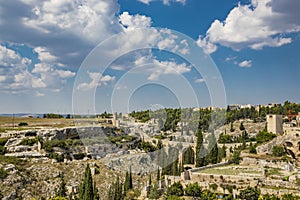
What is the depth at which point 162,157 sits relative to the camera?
1019 inches

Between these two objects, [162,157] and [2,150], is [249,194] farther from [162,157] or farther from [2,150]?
[2,150]

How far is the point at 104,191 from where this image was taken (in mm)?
19828

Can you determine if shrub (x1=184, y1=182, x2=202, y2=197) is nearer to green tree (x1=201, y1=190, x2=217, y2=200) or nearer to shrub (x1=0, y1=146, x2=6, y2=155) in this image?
green tree (x1=201, y1=190, x2=217, y2=200)

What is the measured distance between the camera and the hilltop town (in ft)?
46.3

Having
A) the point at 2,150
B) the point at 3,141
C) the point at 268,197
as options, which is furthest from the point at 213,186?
the point at 3,141

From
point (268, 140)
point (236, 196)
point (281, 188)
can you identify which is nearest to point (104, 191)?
point (236, 196)

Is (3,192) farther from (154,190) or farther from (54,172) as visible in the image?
(154,190)

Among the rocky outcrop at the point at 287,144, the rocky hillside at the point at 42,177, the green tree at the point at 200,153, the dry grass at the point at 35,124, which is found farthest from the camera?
the dry grass at the point at 35,124

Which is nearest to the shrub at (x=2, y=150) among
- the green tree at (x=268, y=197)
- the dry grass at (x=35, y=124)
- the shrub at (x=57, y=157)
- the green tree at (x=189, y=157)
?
the shrub at (x=57, y=157)

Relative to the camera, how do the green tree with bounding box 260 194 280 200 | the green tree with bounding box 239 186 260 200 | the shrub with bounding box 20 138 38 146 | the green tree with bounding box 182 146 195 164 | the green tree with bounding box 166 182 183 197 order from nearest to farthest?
the green tree with bounding box 260 194 280 200 < the green tree with bounding box 239 186 260 200 < the green tree with bounding box 166 182 183 197 < the green tree with bounding box 182 146 195 164 < the shrub with bounding box 20 138 38 146

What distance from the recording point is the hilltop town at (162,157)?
14117mm

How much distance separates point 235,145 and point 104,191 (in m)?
11.6

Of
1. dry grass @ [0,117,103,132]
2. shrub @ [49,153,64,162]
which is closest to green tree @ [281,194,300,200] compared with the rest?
shrub @ [49,153,64,162]

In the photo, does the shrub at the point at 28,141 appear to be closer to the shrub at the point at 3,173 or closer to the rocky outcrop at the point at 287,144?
the shrub at the point at 3,173
